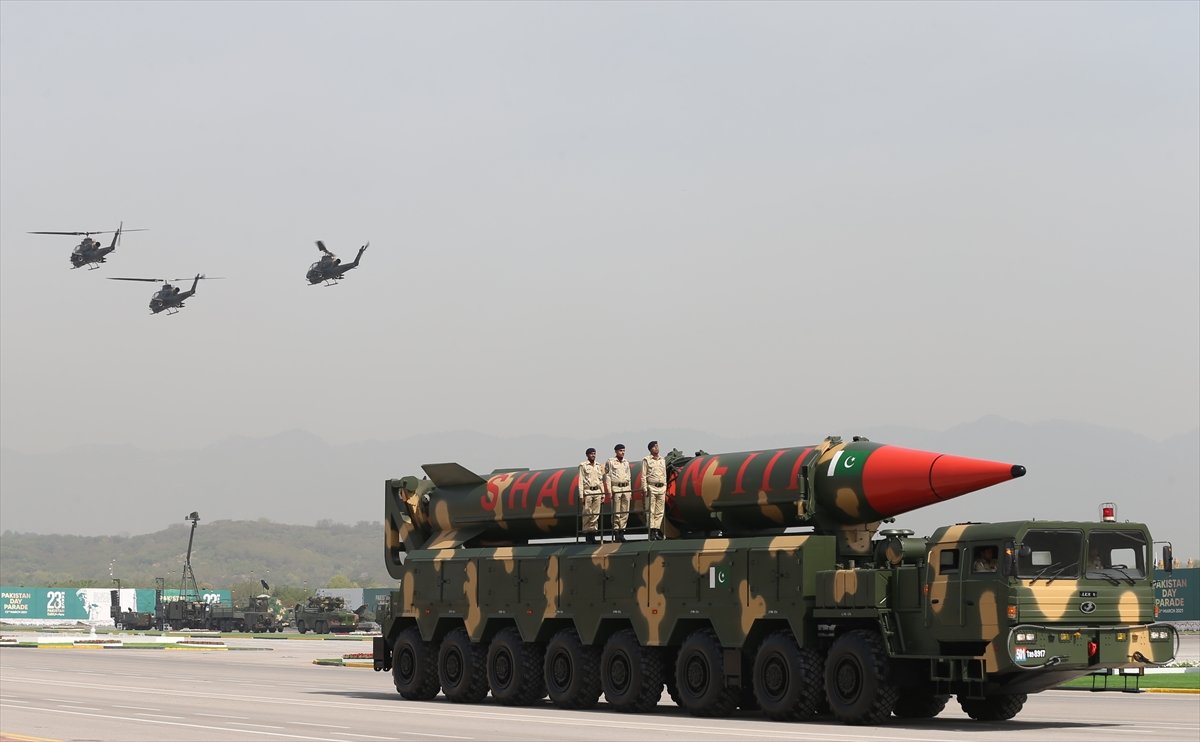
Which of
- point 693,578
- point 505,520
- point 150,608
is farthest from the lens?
point 150,608

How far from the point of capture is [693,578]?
2605 centimetres

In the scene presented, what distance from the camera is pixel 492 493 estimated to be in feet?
101

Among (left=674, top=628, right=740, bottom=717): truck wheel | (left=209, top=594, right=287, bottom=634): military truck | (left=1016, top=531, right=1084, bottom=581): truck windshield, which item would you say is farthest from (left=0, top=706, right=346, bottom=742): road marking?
(left=209, top=594, right=287, bottom=634): military truck

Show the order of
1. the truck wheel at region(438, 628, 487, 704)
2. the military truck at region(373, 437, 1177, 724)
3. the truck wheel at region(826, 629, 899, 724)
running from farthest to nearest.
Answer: the truck wheel at region(438, 628, 487, 704) < the truck wheel at region(826, 629, 899, 724) < the military truck at region(373, 437, 1177, 724)

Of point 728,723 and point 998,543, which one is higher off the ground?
point 998,543

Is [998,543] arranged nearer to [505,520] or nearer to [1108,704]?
[1108,704]

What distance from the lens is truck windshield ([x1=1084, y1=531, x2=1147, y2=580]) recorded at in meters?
22.3

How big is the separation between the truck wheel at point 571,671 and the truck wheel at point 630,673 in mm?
251

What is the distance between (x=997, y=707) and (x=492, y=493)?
10.2 meters

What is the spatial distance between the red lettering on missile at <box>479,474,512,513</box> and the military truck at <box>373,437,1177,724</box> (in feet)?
0.12

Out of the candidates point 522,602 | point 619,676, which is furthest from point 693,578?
point 522,602

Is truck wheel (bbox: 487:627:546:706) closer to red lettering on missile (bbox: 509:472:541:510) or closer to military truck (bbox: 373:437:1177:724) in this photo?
military truck (bbox: 373:437:1177:724)

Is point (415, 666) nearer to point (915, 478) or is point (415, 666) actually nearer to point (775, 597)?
point (775, 597)

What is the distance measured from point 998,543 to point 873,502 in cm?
267
